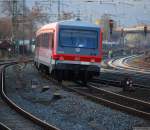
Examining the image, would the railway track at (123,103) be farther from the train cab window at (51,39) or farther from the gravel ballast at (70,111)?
the train cab window at (51,39)

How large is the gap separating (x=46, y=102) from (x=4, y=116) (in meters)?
3.78

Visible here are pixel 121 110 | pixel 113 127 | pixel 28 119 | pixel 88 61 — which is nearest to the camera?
pixel 113 127

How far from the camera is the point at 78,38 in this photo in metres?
25.8

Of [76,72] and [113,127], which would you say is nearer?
[113,127]

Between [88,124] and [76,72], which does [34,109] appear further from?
[76,72]

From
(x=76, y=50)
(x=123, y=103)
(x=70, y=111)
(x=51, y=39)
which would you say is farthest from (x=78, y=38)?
(x=70, y=111)

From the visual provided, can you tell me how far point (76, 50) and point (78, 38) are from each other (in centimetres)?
62

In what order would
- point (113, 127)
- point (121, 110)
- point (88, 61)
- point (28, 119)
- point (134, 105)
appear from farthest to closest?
point (88, 61)
point (134, 105)
point (121, 110)
point (28, 119)
point (113, 127)

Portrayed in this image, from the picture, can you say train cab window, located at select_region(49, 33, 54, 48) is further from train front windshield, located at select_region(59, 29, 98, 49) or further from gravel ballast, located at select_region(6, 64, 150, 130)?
gravel ballast, located at select_region(6, 64, 150, 130)

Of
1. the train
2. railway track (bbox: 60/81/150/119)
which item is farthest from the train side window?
railway track (bbox: 60/81/150/119)

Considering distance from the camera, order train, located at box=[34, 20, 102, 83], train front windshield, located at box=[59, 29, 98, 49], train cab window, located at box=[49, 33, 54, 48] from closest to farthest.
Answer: train, located at box=[34, 20, 102, 83] < train front windshield, located at box=[59, 29, 98, 49] < train cab window, located at box=[49, 33, 54, 48]

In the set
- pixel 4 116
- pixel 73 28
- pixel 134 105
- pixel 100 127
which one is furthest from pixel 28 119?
pixel 73 28

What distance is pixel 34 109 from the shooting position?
658 inches

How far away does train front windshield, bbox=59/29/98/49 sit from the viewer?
25769 mm
